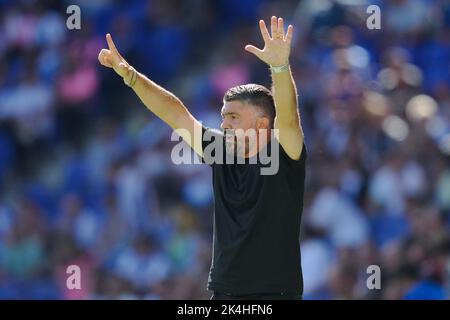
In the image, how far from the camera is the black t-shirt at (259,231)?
5.06 metres

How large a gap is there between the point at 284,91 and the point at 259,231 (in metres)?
0.64

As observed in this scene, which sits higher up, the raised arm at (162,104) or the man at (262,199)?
the raised arm at (162,104)

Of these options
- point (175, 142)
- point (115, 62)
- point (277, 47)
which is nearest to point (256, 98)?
point (277, 47)

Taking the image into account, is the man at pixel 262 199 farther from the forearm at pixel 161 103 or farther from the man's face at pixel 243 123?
the forearm at pixel 161 103

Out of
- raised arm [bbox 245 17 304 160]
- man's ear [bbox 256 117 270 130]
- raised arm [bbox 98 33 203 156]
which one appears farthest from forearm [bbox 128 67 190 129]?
raised arm [bbox 245 17 304 160]

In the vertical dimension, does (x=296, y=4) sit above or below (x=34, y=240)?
above

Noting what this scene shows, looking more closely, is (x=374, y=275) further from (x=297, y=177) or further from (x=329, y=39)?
(x=297, y=177)

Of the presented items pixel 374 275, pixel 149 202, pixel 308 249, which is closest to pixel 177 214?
pixel 149 202

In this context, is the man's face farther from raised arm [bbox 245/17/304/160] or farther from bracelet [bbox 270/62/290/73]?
bracelet [bbox 270/62/290/73]

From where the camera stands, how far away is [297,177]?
516 centimetres

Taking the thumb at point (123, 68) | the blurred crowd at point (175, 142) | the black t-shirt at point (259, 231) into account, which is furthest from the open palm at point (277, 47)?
the blurred crowd at point (175, 142)

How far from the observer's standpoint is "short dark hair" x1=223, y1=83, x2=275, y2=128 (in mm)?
5285

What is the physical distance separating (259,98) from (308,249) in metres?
3.85
